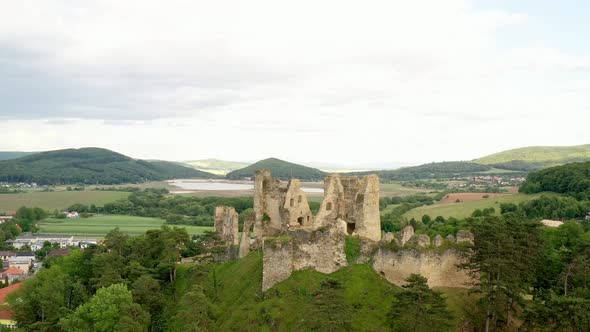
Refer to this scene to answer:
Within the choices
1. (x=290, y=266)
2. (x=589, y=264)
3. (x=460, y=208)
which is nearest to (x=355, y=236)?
(x=290, y=266)

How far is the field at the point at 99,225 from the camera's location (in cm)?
13775

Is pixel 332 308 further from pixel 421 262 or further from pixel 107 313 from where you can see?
pixel 107 313

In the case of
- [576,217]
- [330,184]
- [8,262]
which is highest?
[330,184]

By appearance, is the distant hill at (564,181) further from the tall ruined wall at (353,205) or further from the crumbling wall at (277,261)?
the crumbling wall at (277,261)

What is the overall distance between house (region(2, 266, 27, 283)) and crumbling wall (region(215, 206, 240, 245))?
172 feet

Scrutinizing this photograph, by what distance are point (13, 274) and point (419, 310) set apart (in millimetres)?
88618

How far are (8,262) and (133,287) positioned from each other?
7359cm

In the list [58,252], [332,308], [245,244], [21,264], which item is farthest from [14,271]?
[332,308]

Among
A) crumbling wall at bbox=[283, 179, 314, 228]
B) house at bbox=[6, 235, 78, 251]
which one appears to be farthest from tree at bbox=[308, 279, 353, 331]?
house at bbox=[6, 235, 78, 251]

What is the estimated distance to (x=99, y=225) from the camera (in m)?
152

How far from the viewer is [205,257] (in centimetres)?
5912

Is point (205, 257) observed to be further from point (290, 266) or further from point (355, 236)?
point (355, 236)

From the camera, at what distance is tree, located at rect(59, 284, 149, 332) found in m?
46.0

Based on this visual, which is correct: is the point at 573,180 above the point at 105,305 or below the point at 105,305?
above
